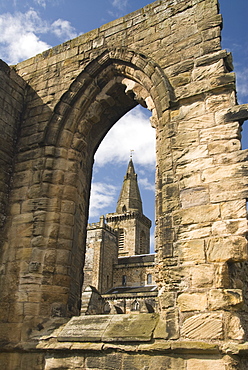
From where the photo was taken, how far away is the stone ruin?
3.94 meters

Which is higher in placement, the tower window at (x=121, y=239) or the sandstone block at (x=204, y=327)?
the tower window at (x=121, y=239)

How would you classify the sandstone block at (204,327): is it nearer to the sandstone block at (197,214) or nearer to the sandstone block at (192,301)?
the sandstone block at (192,301)

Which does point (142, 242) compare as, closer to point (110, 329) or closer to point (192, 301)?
point (110, 329)

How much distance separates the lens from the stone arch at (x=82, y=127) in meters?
5.31

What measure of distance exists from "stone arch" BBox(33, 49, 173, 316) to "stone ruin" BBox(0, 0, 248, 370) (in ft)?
0.06

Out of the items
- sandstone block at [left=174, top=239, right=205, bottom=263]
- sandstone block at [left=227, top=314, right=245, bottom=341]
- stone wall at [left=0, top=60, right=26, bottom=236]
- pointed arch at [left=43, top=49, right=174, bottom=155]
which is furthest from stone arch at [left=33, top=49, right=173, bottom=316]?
sandstone block at [left=227, top=314, right=245, bottom=341]

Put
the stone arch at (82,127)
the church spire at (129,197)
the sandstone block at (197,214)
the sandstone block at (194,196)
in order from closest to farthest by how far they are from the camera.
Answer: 1. the sandstone block at (197,214)
2. the sandstone block at (194,196)
3. the stone arch at (82,127)
4. the church spire at (129,197)

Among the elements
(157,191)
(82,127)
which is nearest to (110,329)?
(157,191)

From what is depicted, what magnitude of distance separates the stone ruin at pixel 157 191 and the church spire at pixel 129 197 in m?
45.9

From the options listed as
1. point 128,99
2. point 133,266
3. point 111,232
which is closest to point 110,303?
point 133,266

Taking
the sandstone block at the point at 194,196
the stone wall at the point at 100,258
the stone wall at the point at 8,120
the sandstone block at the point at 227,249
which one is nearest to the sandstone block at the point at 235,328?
the sandstone block at the point at 227,249

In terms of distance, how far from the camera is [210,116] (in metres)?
4.72

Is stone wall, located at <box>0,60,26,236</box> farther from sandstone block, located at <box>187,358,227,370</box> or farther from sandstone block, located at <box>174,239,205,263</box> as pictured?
sandstone block, located at <box>187,358,227,370</box>

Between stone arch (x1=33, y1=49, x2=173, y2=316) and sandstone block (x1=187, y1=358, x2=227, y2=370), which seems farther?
stone arch (x1=33, y1=49, x2=173, y2=316)
